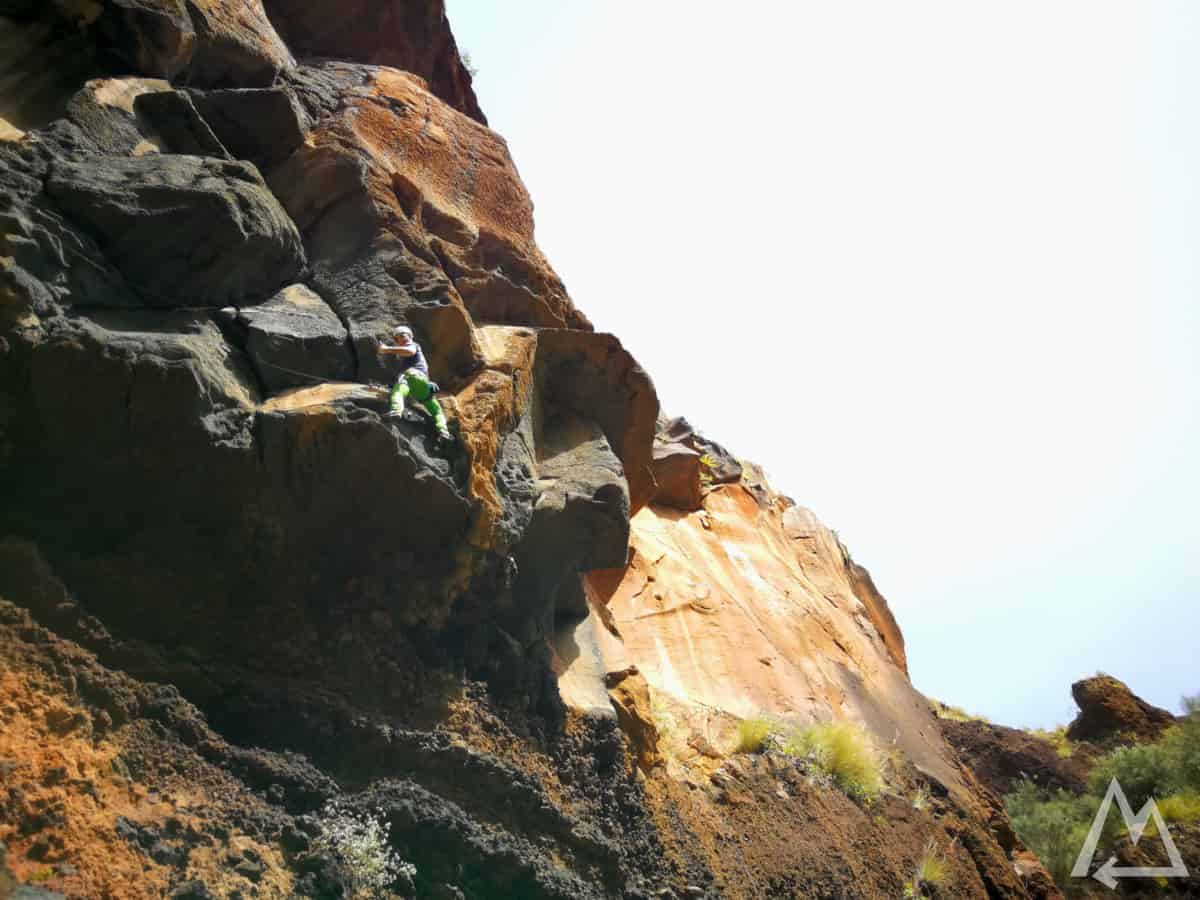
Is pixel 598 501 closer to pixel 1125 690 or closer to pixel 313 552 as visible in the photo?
pixel 313 552

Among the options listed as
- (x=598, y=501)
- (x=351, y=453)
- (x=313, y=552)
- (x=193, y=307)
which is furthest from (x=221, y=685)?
(x=598, y=501)

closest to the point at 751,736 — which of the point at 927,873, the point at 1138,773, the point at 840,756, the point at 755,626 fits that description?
the point at 840,756

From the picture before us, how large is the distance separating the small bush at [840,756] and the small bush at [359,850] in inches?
251

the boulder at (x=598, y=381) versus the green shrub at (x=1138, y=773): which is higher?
the boulder at (x=598, y=381)

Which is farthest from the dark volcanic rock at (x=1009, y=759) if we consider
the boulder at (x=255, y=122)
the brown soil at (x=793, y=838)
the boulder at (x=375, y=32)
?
the boulder at (x=255, y=122)

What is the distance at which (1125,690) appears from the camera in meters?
24.2

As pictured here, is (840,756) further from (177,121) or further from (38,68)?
(38,68)

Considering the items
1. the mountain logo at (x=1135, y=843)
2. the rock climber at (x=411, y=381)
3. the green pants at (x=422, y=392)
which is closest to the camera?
the rock climber at (x=411, y=381)

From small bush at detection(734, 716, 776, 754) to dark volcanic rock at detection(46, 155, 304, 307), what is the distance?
766cm

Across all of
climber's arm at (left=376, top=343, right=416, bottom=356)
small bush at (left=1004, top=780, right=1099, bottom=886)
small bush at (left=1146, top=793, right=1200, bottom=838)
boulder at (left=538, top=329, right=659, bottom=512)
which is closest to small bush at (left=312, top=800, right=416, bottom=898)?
climber's arm at (left=376, top=343, right=416, bottom=356)

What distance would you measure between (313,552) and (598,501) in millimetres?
3093

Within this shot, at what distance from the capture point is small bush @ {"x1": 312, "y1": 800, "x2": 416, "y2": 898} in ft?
18.7

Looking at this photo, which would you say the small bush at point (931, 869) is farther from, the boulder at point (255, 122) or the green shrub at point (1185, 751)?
the boulder at point (255, 122)

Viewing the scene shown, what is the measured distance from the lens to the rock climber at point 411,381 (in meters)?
7.01
